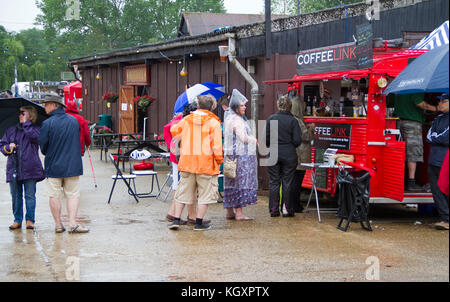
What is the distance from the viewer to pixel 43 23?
62.8 meters

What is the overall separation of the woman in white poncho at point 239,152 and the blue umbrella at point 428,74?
7.11ft

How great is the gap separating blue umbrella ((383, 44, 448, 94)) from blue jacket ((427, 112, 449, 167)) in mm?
921

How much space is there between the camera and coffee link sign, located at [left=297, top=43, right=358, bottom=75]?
9.46 metres

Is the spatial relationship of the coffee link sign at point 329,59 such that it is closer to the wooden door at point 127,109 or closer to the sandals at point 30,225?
the sandals at point 30,225

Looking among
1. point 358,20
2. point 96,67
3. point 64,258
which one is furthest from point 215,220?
point 96,67

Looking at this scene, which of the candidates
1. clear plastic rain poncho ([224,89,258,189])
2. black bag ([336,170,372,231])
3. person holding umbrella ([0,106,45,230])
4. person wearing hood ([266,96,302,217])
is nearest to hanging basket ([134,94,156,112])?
person wearing hood ([266,96,302,217])

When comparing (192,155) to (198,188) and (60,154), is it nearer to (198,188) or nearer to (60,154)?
(198,188)

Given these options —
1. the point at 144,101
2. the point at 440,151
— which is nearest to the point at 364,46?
the point at 440,151

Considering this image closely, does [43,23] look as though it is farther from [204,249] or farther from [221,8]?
[204,249]

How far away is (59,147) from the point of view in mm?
8117

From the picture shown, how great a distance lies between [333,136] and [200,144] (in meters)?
2.52

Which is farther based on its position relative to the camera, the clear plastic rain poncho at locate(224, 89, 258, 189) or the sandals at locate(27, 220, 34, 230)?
the clear plastic rain poncho at locate(224, 89, 258, 189)

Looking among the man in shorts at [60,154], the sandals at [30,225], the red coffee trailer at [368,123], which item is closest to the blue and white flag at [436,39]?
the red coffee trailer at [368,123]

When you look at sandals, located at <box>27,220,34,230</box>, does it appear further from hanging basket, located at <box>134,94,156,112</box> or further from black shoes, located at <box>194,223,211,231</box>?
hanging basket, located at <box>134,94,156,112</box>
